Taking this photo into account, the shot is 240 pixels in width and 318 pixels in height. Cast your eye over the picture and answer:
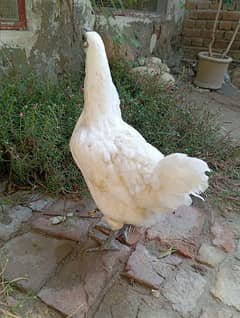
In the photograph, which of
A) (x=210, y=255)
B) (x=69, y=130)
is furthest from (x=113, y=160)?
(x=69, y=130)

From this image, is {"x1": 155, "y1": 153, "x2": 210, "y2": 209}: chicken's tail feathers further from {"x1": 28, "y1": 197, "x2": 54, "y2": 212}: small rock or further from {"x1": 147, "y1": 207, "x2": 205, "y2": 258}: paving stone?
{"x1": 28, "y1": 197, "x2": 54, "y2": 212}: small rock

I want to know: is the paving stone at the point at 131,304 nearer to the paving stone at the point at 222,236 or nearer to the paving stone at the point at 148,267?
the paving stone at the point at 148,267

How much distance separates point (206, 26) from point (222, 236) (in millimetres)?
4289

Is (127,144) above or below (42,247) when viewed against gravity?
above

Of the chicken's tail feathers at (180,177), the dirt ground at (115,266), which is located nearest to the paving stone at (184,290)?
the dirt ground at (115,266)

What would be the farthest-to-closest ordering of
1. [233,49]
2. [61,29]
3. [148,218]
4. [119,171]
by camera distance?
[233,49]
[61,29]
[148,218]
[119,171]

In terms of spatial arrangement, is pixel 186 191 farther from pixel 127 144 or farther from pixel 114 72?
pixel 114 72

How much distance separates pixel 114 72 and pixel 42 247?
6.35 feet

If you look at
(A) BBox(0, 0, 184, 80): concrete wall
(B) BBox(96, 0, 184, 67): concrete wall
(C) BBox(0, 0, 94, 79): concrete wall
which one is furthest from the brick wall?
(C) BBox(0, 0, 94, 79): concrete wall

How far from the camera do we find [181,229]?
157 centimetres

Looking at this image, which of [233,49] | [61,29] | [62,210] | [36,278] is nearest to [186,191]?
[36,278]

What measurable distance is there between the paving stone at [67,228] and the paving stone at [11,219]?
0.08 metres

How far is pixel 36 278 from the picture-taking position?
1.24 metres

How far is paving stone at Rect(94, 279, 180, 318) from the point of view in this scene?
3.75 ft
